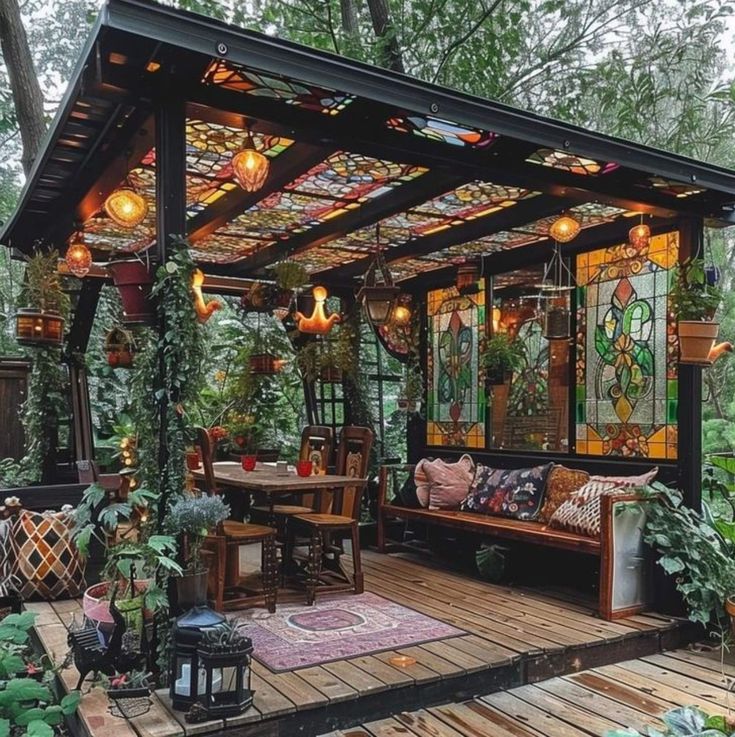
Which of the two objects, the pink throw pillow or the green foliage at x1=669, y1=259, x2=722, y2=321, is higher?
the green foliage at x1=669, y1=259, x2=722, y2=321

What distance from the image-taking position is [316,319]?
252 inches

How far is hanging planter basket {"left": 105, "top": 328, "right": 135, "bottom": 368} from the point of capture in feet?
21.8

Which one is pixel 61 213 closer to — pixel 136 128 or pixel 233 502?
pixel 136 128

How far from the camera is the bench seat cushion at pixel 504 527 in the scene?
14.5ft

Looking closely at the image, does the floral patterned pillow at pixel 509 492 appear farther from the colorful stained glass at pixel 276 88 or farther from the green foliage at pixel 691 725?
the colorful stained glass at pixel 276 88

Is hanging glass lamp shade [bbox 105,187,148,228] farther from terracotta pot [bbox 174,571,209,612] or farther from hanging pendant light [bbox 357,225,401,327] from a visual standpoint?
terracotta pot [bbox 174,571,209,612]

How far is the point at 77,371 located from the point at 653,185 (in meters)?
5.12

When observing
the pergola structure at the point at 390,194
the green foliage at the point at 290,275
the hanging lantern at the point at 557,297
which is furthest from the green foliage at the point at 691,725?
the green foliage at the point at 290,275

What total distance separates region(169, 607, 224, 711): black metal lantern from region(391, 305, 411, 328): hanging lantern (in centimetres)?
472

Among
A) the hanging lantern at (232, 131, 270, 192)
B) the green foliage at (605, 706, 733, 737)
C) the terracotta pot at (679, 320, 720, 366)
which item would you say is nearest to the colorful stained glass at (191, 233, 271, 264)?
the hanging lantern at (232, 131, 270, 192)

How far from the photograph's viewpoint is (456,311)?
6.90m

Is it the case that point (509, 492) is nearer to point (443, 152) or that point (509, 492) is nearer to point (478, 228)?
point (478, 228)

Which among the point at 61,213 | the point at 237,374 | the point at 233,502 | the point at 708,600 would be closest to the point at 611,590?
the point at 708,600

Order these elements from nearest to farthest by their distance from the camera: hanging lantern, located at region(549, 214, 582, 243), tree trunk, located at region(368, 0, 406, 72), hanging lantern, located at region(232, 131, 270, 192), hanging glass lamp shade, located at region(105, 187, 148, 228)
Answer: hanging lantern, located at region(232, 131, 270, 192) → hanging glass lamp shade, located at region(105, 187, 148, 228) → hanging lantern, located at region(549, 214, 582, 243) → tree trunk, located at region(368, 0, 406, 72)
